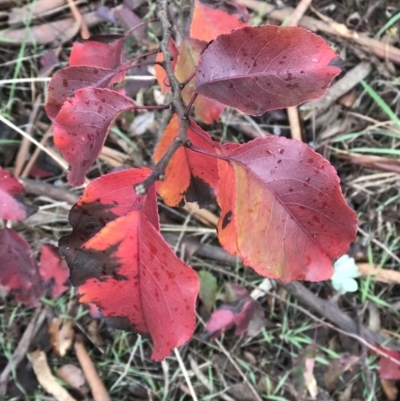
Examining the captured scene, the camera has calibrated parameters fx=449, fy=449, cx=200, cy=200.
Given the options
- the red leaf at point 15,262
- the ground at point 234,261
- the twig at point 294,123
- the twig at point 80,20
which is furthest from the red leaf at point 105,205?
the twig at point 80,20

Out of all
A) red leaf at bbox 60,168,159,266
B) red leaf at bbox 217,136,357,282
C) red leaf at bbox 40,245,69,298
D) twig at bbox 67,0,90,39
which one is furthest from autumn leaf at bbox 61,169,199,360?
twig at bbox 67,0,90,39

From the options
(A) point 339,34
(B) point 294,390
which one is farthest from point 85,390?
(A) point 339,34

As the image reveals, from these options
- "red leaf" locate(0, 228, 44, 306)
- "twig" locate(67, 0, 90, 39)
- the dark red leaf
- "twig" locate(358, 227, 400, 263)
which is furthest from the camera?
"twig" locate(67, 0, 90, 39)

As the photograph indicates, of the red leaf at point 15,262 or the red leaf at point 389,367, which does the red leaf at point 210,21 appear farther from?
the red leaf at point 389,367

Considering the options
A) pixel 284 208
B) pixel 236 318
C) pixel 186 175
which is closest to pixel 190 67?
pixel 186 175

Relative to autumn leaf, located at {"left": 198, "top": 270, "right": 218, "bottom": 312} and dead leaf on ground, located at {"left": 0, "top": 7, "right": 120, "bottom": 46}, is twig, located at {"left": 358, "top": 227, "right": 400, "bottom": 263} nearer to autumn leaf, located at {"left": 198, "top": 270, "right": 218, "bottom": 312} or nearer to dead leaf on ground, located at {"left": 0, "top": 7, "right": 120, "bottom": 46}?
autumn leaf, located at {"left": 198, "top": 270, "right": 218, "bottom": 312}

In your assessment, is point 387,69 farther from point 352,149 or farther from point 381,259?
point 381,259
